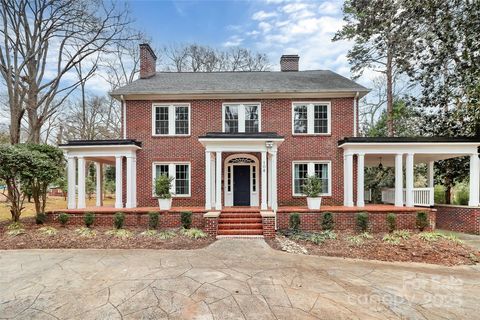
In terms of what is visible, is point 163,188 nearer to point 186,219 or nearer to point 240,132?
point 186,219

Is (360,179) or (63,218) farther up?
(360,179)

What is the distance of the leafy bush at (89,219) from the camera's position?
33.4 feet

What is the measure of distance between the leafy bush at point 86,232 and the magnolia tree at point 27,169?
9.54 feet

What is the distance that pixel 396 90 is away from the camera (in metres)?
20.8

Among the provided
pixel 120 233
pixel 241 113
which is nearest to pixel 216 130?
pixel 241 113

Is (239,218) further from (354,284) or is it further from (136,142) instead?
(136,142)

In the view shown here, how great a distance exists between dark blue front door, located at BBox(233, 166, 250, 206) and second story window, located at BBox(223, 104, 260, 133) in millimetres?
1926

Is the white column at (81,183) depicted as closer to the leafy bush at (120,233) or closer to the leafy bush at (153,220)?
the leafy bush at (120,233)

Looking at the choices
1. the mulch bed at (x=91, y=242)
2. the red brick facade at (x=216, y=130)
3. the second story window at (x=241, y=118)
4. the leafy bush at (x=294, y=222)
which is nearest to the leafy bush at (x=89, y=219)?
the mulch bed at (x=91, y=242)

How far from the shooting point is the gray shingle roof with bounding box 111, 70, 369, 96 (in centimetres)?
1248

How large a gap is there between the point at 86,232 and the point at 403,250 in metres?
10.4

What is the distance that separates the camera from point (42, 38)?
14.4 metres

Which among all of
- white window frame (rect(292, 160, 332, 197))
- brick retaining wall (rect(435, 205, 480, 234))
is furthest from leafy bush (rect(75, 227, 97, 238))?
brick retaining wall (rect(435, 205, 480, 234))

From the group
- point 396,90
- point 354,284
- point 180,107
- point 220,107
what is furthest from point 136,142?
point 396,90
